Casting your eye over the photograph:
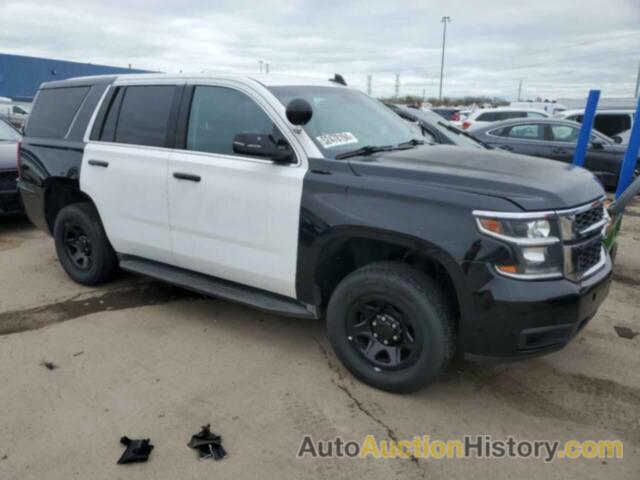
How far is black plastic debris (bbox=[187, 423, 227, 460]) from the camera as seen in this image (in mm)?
2664

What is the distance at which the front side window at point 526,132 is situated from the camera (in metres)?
10.4

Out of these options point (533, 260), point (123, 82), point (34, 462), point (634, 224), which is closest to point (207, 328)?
point (34, 462)

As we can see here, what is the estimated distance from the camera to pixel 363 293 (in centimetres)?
313

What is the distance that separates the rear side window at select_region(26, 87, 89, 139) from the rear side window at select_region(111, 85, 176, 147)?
20.8 inches

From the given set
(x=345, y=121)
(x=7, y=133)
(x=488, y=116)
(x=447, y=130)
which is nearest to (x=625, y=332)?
(x=345, y=121)

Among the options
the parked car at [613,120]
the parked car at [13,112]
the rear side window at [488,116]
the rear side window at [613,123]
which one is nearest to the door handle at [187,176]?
the parked car at [613,120]

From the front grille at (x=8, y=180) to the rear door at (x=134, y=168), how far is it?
293cm

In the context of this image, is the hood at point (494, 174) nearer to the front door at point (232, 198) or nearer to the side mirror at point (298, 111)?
the side mirror at point (298, 111)

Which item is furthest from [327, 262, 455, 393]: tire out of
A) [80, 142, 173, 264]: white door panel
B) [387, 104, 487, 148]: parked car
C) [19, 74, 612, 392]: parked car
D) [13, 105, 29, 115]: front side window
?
[13, 105, 29, 115]: front side window

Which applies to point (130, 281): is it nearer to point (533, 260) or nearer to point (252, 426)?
point (252, 426)

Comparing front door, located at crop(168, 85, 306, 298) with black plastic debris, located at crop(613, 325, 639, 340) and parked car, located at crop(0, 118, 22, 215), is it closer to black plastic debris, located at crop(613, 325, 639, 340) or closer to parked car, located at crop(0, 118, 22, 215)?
black plastic debris, located at crop(613, 325, 639, 340)

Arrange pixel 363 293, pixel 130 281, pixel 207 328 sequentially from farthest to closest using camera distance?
pixel 130 281 < pixel 207 328 < pixel 363 293

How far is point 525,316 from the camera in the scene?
2.71 metres

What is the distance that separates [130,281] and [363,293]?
114 inches
